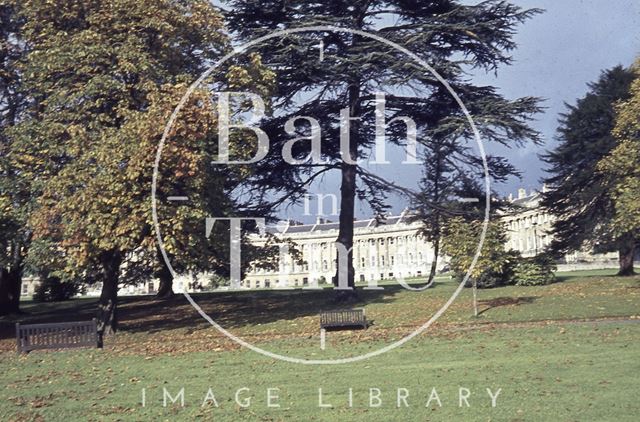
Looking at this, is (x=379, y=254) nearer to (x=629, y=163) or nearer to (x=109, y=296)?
(x=629, y=163)

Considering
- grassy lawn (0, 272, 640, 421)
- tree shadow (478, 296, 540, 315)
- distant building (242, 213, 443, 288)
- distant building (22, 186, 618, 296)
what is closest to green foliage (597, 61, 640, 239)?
grassy lawn (0, 272, 640, 421)

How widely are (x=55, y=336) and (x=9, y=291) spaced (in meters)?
14.0

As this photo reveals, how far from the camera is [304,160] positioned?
1118 inches

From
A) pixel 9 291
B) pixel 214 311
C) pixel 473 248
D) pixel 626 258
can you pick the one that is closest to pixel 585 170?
pixel 626 258

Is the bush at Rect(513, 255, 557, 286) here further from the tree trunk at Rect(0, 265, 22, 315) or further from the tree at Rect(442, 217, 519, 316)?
the tree trunk at Rect(0, 265, 22, 315)

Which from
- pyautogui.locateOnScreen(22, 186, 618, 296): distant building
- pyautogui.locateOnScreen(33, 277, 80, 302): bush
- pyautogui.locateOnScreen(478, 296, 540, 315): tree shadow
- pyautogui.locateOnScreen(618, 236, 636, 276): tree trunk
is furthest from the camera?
pyautogui.locateOnScreen(22, 186, 618, 296): distant building

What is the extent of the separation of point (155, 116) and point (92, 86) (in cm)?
222

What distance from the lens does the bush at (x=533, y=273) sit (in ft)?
103

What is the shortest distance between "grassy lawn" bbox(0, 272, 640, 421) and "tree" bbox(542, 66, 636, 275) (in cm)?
1713

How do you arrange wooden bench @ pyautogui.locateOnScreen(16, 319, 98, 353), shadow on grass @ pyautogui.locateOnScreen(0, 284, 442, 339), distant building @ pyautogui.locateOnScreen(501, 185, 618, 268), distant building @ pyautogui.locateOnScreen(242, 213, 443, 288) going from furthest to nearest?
distant building @ pyautogui.locateOnScreen(501, 185, 618, 268) → distant building @ pyautogui.locateOnScreen(242, 213, 443, 288) → shadow on grass @ pyautogui.locateOnScreen(0, 284, 442, 339) → wooden bench @ pyautogui.locateOnScreen(16, 319, 98, 353)

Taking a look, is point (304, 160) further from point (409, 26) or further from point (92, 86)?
point (92, 86)

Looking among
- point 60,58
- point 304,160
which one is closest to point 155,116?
point 60,58

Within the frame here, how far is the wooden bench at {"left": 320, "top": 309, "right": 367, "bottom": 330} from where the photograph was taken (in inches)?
784

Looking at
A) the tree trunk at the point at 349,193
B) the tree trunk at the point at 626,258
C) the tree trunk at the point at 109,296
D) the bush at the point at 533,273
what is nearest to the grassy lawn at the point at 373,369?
the tree trunk at the point at 109,296
